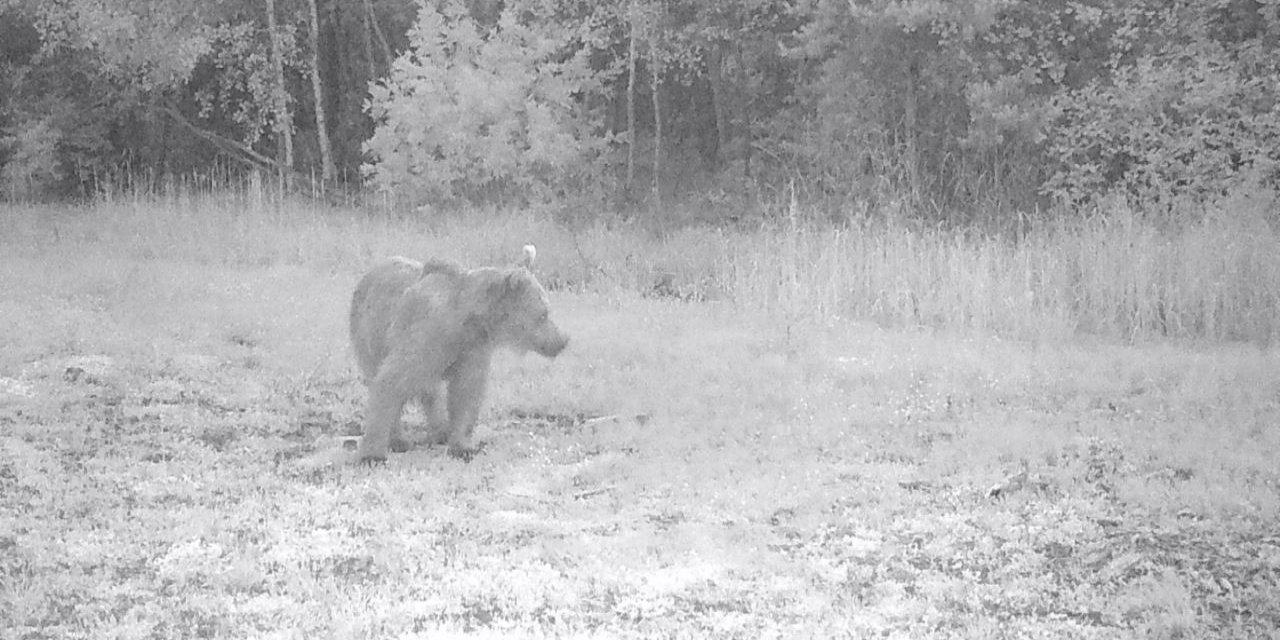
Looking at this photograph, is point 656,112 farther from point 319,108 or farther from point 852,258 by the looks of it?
point 852,258

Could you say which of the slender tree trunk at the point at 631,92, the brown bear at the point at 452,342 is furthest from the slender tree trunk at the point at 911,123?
the brown bear at the point at 452,342

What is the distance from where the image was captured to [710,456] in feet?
24.5

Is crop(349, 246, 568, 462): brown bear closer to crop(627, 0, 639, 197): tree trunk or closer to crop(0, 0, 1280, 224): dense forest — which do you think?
crop(0, 0, 1280, 224): dense forest

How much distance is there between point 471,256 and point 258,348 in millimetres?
4897

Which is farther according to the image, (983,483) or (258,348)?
(258,348)

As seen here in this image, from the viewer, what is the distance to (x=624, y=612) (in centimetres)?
505

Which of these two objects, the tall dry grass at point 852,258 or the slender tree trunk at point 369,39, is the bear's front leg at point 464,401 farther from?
the slender tree trunk at point 369,39

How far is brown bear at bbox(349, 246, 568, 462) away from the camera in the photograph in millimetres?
7355

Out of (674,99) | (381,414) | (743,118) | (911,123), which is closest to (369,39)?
(674,99)

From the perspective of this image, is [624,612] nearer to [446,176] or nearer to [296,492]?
[296,492]

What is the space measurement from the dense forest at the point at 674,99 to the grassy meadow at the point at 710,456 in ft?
16.2

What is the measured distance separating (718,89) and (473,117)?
22.5 ft

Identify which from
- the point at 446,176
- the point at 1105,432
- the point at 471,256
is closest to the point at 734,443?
the point at 1105,432

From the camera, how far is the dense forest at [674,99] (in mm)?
18344
